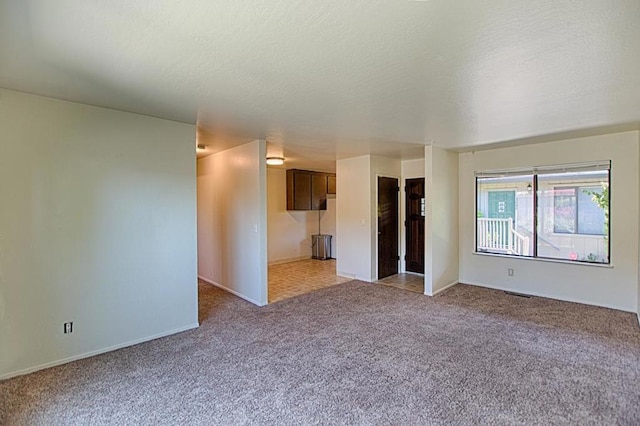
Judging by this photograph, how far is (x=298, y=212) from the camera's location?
8.62 metres

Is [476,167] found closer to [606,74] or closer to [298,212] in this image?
[606,74]

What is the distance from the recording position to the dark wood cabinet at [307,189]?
7863 mm

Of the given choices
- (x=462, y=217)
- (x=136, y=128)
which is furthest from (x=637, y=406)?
(x=136, y=128)

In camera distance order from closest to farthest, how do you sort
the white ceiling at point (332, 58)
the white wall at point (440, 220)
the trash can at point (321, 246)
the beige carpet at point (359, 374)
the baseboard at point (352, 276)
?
the white ceiling at point (332, 58) < the beige carpet at point (359, 374) < the white wall at point (440, 220) < the baseboard at point (352, 276) < the trash can at point (321, 246)

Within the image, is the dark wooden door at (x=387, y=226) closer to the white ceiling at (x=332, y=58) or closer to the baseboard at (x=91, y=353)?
→ the white ceiling at (x=332, y=58)

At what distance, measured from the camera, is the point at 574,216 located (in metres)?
4.79

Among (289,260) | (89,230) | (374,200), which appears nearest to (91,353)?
(89,230)

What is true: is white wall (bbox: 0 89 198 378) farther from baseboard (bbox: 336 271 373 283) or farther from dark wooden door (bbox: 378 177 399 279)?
dark wooden door (bbox: 378 177 399 279)

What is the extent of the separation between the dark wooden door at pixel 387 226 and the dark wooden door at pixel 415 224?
0.29 meters

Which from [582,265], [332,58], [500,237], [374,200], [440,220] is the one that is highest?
[332,58]

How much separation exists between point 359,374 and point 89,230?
294 cm

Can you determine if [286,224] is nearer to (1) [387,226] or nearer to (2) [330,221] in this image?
(2) [330,221]

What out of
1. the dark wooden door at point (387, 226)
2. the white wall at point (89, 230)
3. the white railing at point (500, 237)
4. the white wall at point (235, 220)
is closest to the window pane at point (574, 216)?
the white railing at point (500, 237)

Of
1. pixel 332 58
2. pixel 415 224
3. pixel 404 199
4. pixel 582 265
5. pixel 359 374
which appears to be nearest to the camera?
pixel 332 58
